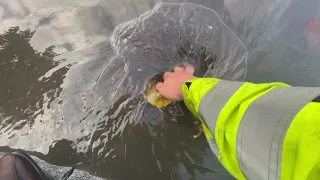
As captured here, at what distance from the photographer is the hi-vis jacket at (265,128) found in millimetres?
860

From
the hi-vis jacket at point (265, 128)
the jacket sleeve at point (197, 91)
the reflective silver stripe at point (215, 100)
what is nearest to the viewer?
the hi-vis jacket at point (265, 128)

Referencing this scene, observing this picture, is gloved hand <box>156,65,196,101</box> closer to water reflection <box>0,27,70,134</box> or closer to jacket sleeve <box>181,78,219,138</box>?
jacket sleeve <box>181,78,219,138</box>

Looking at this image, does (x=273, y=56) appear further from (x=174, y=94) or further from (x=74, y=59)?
(x=74, y=59)

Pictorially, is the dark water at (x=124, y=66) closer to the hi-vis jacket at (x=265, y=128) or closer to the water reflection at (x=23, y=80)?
the water reflection at (x=23, y=80)

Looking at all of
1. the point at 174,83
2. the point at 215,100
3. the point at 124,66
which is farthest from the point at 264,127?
the point at 124,66

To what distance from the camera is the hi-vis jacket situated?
0.86 metres

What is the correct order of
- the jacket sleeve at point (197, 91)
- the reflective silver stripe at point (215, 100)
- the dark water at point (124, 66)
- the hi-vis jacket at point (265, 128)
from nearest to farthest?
the hi-vis jacket at point (265, 128), the reflective silver stripe at point (215, 100), the jacket sleeve at point (197, 91), the dark water at point (124, 66)

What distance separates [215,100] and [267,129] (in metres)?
0.29

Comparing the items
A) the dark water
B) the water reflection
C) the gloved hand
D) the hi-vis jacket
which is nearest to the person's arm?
the hi-vis jacket

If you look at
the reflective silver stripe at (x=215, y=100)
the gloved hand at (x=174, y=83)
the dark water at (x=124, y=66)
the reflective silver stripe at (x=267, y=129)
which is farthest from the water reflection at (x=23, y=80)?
the reflective silver stripe at (x=267, y=129)

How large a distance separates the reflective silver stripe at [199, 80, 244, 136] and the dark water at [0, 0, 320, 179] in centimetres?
34

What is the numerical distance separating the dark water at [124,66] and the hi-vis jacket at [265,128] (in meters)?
0.34

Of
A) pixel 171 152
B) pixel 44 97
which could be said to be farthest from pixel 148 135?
pixel 44 97

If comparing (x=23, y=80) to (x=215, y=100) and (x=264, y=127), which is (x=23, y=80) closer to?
(x=215, y=100)
